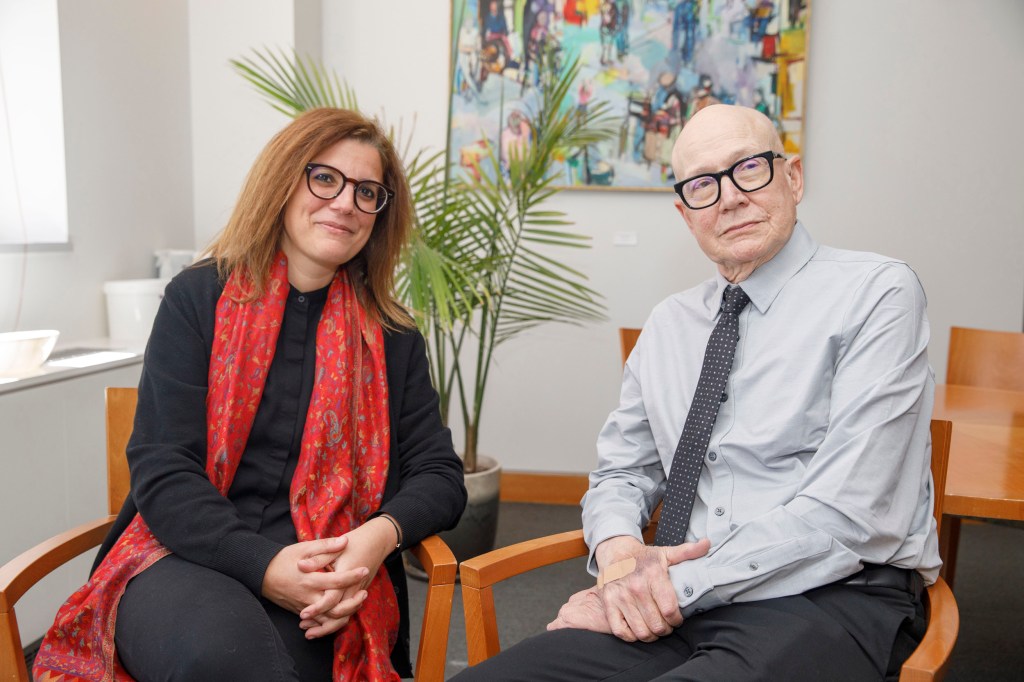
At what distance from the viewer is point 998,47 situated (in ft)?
12.0

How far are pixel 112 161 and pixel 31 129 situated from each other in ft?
1.07

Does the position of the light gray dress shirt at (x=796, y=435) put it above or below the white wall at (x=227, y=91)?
below

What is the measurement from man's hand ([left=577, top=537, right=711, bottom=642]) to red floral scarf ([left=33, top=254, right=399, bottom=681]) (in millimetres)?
424

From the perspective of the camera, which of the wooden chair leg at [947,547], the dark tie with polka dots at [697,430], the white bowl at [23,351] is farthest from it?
the white bowl at [23,351]

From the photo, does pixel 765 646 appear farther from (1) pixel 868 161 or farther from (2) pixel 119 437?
(1) pixel 868 161

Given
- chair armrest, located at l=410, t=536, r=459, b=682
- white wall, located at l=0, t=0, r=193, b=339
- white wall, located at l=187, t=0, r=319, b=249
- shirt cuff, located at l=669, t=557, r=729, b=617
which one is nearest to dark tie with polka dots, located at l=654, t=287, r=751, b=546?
shirt cuff, located at l=669, t=557, r=729, b=617

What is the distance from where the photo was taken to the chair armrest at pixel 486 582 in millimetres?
1321

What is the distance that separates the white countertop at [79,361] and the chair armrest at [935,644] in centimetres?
210

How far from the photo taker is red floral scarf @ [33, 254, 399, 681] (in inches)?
53.8

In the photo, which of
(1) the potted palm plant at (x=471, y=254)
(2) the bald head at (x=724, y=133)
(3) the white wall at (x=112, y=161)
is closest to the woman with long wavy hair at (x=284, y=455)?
(2) the bald head at (x=724, y=133)

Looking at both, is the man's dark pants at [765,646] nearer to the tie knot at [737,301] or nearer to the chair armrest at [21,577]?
the tie knot at [737,301]

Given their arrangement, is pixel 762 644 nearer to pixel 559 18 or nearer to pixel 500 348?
pixel 500 348

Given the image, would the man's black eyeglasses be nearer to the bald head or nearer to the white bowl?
the bald head

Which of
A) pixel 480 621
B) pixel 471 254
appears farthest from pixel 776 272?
pixel 471 254
